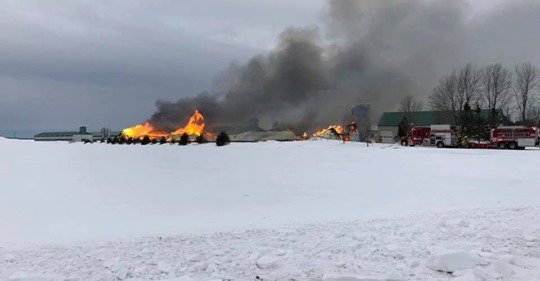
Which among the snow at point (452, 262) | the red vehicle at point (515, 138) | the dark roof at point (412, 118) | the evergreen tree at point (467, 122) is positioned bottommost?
the snow at point (452, 262)

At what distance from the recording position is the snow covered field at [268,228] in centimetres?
744

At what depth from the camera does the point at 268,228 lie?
10.4 meters

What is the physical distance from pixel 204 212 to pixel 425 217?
250 inches

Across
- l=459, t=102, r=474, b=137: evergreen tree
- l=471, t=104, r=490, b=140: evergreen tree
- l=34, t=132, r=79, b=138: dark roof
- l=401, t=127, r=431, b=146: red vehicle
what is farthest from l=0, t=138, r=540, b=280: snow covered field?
l=34, t=132, r=79, b=138: dark roof

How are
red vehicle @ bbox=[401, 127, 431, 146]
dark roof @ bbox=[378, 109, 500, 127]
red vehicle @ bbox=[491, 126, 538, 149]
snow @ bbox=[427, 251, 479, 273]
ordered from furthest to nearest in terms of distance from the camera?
1. dark roof @ bbox=[378, 109, 500, 127]
2. red vehicle @ bbox=[401, 127, 431, 146]
3. red vehicle @ bbox=[491, 126, 538, 149]
4. snow @ bbox=[427, 251, 479, 273]

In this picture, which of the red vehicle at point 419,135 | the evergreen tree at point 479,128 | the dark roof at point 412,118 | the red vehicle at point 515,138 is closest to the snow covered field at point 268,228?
the red vehicle at point 515,138

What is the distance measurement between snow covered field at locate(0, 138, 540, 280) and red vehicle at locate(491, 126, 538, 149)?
3341 centimetres

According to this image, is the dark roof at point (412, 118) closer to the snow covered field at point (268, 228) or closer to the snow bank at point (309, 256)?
the snow covered field at point (268, 228)

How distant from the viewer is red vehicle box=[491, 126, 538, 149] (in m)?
50.6

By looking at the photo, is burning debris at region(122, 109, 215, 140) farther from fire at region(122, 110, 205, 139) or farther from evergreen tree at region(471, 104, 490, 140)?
evergreen tree at region(471, 104, 490, 140)

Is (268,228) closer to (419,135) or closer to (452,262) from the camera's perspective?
(452,262)

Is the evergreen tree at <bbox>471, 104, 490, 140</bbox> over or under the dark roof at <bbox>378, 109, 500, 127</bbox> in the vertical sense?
under

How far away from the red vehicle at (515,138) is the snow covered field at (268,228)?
33407mm

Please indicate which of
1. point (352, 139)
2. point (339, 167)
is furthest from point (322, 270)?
point (352, 139)
